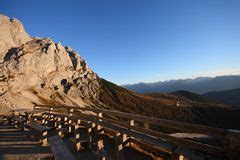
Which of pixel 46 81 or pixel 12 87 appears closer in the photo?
pixel 12 87

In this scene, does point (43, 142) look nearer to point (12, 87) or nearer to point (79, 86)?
point (12, 87)

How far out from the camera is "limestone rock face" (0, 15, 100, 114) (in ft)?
204

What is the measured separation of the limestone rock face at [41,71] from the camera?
62.1 meters

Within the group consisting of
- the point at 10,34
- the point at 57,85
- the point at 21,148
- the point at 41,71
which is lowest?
the point at 21,148

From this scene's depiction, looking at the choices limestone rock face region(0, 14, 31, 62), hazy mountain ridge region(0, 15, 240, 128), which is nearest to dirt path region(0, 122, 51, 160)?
hazy mountain ridge region(0, 15, 240, 128)

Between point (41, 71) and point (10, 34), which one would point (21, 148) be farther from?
point (10, 34)

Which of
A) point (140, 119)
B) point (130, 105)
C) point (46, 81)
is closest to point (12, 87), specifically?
point (46, 81)

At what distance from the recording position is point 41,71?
7519 cm

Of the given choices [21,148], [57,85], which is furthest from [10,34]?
[21,148]

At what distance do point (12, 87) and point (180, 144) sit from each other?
2266 inches

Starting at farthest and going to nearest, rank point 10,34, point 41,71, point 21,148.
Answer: point 10,34 < point 41,71 < point 21,148

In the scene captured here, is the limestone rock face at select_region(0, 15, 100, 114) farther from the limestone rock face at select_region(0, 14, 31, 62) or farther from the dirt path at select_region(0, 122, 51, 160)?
the dirt path at select_region(0, 122, 51, 160)

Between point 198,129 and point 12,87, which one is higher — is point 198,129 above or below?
below

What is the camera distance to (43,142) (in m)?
12.2
